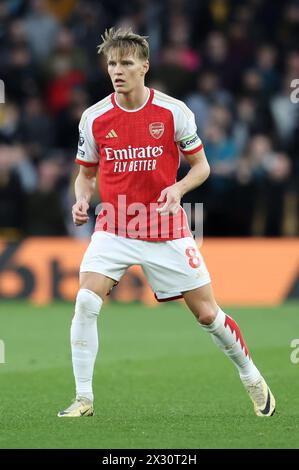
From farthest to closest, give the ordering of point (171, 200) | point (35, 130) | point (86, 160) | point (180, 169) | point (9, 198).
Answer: point (35, 130) < point (9, 198) < point (180, 169) < point (86, 160) < point (171, 200)

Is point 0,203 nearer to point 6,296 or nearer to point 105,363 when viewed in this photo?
point 6,296

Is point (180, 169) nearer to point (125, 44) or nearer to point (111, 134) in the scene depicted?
point (111, 134)

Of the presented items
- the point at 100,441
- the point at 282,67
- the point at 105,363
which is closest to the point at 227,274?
the point at 282,67

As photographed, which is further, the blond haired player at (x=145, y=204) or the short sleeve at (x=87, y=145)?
the short sleeve at (x=87, y=145)

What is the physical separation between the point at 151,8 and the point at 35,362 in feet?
32.0

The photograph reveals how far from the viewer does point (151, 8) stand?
A: 63.4 ft

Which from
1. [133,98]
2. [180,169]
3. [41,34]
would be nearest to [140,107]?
[133,98]

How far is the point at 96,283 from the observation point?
765 centimetres

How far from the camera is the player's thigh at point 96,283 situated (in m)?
7.63

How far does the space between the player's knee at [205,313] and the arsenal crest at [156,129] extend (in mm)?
1081

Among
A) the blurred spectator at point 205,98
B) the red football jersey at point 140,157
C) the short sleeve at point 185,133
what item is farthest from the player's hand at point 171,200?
the blurred spectator at point 205,98

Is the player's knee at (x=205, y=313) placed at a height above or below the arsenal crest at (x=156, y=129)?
below

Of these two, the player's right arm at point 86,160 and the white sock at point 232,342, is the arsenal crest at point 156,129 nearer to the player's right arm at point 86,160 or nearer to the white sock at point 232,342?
the player's right arm at point 86,160

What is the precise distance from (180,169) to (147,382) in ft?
22.8
